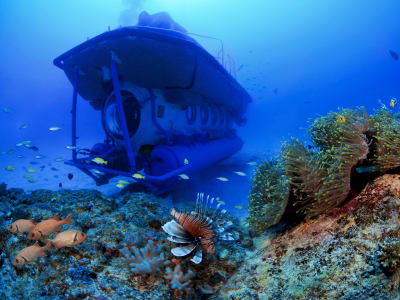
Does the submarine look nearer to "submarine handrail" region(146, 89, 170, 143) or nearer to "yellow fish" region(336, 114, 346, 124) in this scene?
"submarine handrail" region(146, 89, 170, 143)

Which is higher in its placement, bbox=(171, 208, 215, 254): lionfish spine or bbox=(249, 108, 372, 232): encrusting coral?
bbox=(249, 108, 372, 232): encrusting coral

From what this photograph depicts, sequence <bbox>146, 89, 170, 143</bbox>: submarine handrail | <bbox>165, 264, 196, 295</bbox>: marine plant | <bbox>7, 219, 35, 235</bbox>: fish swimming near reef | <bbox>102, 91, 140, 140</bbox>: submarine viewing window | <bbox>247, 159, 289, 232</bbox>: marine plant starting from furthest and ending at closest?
<bbox>102, 91, 140, 140</bbox>: submarine viewing window, <bbox>146, 89, 170, 143</bbox>: submarine handrail, <bbox>247, 159, 289, 232</bbox>: marine plant, <bbox>7, 219, 35, 235</bbox>: fish swimming near reef, <bbox>165, 264, 196, 295</bbox>: marine plant

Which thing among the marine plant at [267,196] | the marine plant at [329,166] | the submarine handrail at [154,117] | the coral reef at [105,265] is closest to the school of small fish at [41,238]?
the coral reef at [105,265]

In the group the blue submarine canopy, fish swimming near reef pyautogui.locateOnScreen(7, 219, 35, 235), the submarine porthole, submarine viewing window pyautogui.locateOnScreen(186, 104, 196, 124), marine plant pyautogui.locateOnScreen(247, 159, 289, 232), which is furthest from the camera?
the submarine porthole

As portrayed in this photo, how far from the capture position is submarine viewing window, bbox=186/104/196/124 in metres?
8.93

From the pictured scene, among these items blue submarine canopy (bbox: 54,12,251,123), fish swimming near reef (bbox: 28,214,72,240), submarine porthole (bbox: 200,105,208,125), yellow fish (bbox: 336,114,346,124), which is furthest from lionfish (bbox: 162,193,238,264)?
submarine porthole (bbox: 200,105,208,125)

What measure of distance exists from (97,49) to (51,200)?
15.4ft

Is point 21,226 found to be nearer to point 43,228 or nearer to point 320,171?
point 43,228

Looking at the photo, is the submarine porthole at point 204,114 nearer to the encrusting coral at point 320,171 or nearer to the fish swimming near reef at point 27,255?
the encrusting coral at point 320,171

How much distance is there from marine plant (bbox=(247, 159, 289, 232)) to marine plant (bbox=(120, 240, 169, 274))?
4.44ft

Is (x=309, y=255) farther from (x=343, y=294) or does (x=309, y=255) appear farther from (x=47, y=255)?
(x=47, y=255)

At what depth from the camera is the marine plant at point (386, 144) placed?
2234 millimetres

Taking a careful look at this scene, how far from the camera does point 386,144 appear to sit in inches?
90.2

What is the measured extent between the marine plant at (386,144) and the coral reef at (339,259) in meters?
0.15
